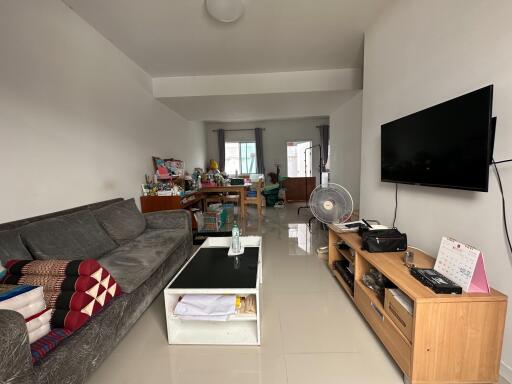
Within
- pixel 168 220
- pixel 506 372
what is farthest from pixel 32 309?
pixel 506 372

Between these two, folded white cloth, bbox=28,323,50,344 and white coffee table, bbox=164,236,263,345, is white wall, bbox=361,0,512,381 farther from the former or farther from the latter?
folded white cloth, bbox=28,323,50,344

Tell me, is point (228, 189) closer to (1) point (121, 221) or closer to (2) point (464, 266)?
(1) point (121, 221)

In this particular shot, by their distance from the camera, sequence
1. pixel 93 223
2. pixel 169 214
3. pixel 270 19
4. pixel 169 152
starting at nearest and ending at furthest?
1. pixel 93 223
2. pixel 270 19
3. pixel 169 214
4. pixel 169 152

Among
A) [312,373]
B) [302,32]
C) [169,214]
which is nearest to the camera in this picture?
[312,373]

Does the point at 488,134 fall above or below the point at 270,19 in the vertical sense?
below

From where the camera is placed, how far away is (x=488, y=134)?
1.08 m

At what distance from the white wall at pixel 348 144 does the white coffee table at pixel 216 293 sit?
8.99ft

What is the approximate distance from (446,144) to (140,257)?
223 cm

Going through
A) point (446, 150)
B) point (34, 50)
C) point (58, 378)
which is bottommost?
point (58, 378)

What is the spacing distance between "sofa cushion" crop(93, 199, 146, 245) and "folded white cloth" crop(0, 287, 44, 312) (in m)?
1.14

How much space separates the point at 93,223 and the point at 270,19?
249cm

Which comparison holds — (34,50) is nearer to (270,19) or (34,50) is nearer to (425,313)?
(270,19)

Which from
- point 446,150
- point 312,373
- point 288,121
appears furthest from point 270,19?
point 288,121

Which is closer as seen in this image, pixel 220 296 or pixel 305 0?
pixel 220 296
